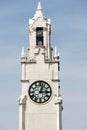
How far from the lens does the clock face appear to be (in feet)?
143

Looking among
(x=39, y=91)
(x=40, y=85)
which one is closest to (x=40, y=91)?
(x=39, y=91)

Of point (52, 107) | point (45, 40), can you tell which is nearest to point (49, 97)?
point (52, 107)

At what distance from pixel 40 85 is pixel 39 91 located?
40 cm

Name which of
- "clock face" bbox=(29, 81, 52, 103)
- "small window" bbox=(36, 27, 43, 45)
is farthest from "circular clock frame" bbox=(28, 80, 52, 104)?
"small window" bbox=(36, 27, 43, 45)

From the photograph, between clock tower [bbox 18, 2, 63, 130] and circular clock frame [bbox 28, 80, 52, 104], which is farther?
circular clock frame [bbox 28, 80, 52, 104]

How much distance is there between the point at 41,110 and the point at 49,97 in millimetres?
1011

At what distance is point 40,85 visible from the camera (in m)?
A: 43.8

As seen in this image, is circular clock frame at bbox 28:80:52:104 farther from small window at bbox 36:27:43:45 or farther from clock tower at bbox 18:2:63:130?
small window at bbox 36:27:43:45

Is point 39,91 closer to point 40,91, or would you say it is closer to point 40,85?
point 40,91

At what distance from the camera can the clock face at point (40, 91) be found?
4350 centimetres

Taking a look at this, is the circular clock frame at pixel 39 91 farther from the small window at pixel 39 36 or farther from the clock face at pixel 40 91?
the small window at pixel 39 36

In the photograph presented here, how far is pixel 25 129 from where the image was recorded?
42.9 m

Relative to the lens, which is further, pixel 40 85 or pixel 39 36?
pixel 39 36

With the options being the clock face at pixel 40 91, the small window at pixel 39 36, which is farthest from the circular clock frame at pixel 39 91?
the small window at pixel 39 36
